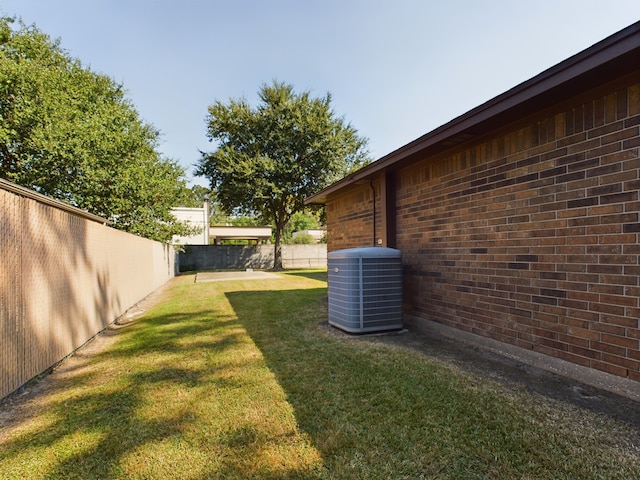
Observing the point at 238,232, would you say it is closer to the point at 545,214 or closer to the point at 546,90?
the point at 545,214

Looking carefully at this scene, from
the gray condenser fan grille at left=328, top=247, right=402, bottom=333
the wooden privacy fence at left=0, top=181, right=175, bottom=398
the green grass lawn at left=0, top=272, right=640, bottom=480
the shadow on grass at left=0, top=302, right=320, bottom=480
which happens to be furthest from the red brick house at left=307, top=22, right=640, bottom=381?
the wooden privacy fence at left=0, top=181, right=175, bottom=398

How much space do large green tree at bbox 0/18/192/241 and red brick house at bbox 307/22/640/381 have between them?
10.1 metres

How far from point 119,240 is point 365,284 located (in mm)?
5684

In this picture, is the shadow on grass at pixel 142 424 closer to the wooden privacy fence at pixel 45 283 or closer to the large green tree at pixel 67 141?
the wooden privacy fence at pixel 45 283

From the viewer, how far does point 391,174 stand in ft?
20.3

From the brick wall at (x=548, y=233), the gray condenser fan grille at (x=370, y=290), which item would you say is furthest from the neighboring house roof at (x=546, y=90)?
the gray condenser fan grille at (x=370, y=290)

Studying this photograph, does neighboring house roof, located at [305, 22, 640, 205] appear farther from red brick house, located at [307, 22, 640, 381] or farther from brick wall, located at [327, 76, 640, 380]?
brick wall, located at [327, 76, 640, 380]

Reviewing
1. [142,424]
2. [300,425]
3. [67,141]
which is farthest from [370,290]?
[67,141]

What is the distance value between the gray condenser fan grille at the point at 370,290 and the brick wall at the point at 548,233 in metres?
0.55

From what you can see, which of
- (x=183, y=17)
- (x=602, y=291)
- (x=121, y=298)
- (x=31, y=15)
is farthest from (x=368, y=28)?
(x=31, y=15)

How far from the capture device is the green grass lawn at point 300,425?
78.8 inches

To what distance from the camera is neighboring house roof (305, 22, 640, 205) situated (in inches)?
99.8

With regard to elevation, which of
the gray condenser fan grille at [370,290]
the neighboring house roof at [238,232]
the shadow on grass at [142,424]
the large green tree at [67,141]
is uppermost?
the large green tree at [67,141]

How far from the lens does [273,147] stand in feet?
70.0
